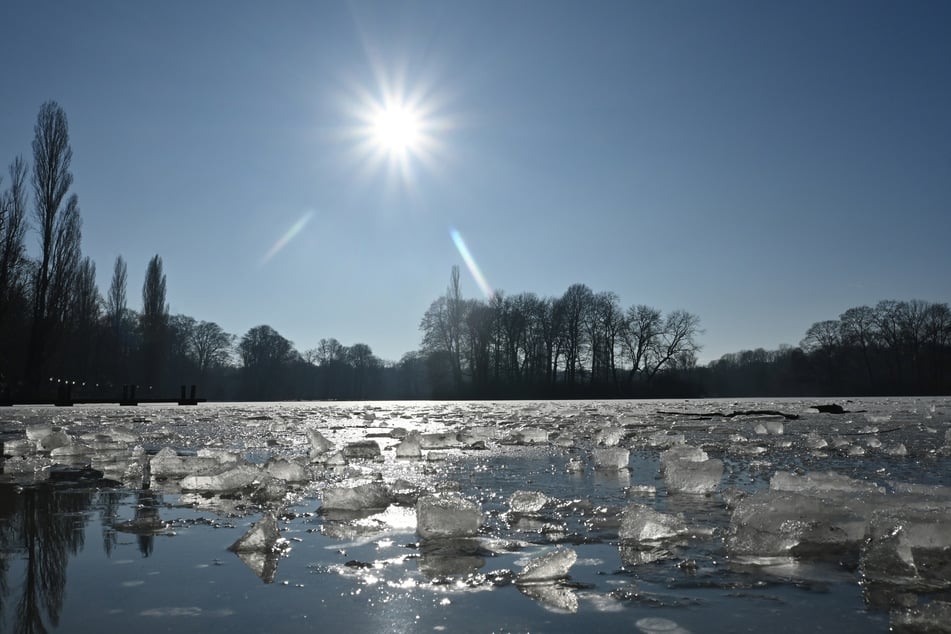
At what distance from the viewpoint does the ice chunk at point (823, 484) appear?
2611 millimetres

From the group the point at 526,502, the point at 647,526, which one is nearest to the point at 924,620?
the point at 647,526

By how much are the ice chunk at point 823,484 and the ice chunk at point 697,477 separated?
0.93 feet

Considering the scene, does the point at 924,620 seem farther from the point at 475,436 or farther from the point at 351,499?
the point at 475,436

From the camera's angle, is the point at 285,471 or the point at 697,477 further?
the point at 285,471

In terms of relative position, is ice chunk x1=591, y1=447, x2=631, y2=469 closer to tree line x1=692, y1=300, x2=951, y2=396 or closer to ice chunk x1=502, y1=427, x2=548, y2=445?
ice chunk x1=502, y1=427, x2=548, y2=445

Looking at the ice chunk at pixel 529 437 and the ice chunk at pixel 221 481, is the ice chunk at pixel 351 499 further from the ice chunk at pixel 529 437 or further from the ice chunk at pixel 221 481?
the ice chunk at pixel 529 437

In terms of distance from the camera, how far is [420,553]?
6.06ft

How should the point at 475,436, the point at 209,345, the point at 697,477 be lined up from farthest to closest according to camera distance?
1. the point at 209,345
2. the point at 475,436
3. the point at 697,477

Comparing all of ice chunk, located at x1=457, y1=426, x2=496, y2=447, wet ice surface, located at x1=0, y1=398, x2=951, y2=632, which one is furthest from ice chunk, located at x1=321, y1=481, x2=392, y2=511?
ice chunk, located at x1=457, y1=426, x2=496, y2=447

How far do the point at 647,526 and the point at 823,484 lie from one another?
49.2 inches

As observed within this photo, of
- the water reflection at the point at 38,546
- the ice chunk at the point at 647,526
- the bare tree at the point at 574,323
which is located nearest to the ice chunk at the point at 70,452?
the water reflection at the point at 38,546

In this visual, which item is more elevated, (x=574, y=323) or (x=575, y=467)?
(x=574, y=323)

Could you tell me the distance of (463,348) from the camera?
57406 mm

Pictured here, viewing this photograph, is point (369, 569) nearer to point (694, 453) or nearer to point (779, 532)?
point (779, 532)
